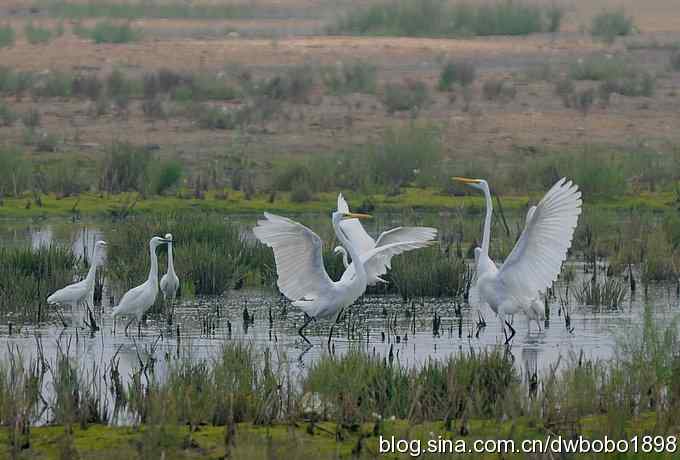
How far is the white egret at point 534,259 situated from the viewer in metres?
12.0

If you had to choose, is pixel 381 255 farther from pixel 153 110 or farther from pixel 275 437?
pixel 153 110

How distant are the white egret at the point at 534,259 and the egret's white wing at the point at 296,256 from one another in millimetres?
1480

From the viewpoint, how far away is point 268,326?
544 inches

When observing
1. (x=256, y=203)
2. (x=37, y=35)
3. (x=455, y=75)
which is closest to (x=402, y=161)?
(x=256, y=203)

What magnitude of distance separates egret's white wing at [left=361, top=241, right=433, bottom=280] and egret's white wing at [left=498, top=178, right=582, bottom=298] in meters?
1.44

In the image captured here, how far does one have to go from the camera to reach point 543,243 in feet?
40.2

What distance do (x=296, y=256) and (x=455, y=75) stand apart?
26.1 m

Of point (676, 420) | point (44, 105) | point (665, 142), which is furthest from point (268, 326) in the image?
point (44, 105)

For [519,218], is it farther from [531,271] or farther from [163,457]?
[163,457]

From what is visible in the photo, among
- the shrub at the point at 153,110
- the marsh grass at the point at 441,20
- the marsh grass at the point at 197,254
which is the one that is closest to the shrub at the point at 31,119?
the shrub at the point at 153,110

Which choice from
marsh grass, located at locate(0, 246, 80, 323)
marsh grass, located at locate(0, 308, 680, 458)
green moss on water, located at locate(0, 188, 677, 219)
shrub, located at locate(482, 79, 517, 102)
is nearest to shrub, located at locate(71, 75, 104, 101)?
shrub, located at locate(482, 79, 517, 102)

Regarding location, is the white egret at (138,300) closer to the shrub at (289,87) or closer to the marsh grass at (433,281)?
the marsh grass at (433,281)

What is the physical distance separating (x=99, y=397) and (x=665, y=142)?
2211 cm

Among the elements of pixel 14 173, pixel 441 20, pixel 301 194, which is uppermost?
pixel 441 20
